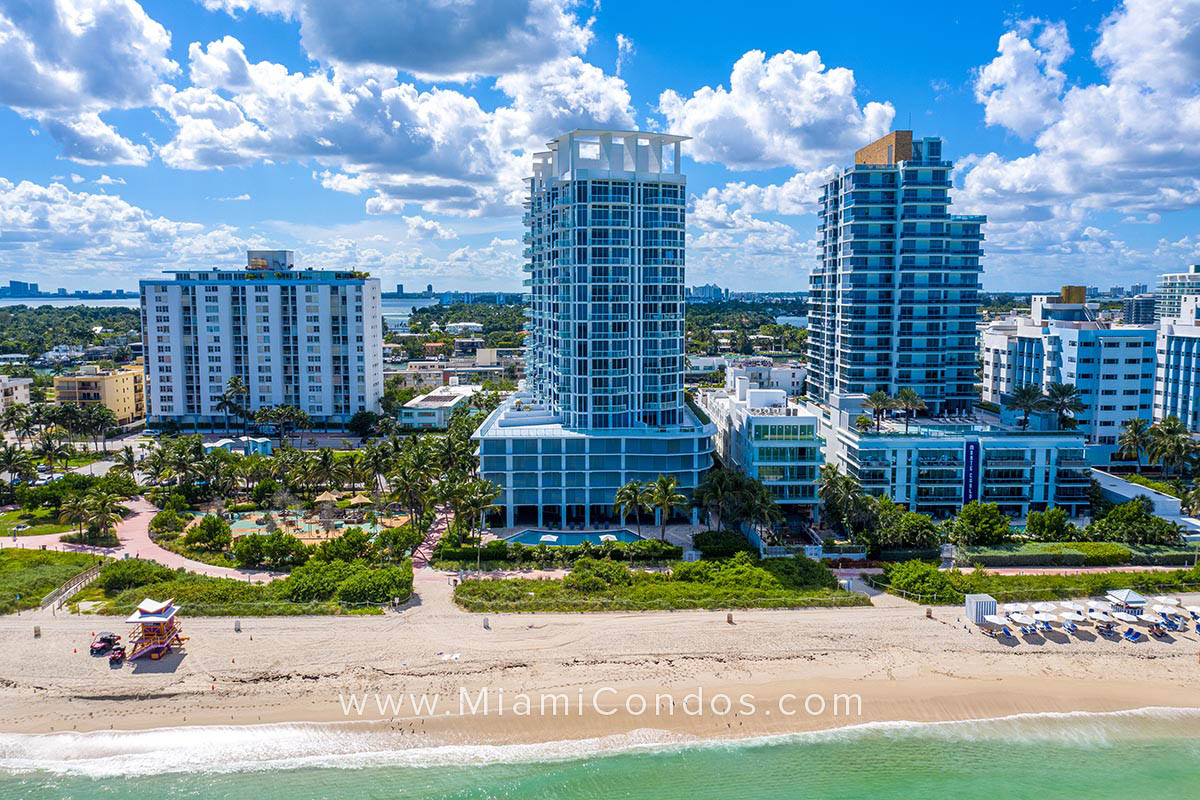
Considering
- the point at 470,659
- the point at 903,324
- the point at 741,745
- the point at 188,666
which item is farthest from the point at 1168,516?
the point at 188,666

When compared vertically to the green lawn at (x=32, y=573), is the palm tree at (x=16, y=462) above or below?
above

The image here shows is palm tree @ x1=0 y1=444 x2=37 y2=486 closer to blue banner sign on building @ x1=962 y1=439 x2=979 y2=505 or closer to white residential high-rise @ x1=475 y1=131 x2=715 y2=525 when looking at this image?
white residential high-rise @ x1=475 y1=131 x2=715 y2=525

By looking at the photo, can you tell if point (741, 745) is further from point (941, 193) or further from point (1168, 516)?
point (941, 193)

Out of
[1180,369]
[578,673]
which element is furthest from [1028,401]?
[578,673]

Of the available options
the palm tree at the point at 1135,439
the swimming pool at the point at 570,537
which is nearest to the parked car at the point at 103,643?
the swimming pool at the point at 570,537

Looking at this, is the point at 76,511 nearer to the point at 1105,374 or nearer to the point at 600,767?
the point at 600,767

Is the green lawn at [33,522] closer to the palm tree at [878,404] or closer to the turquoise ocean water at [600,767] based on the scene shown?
the turquoise ocean water at [600,767]
